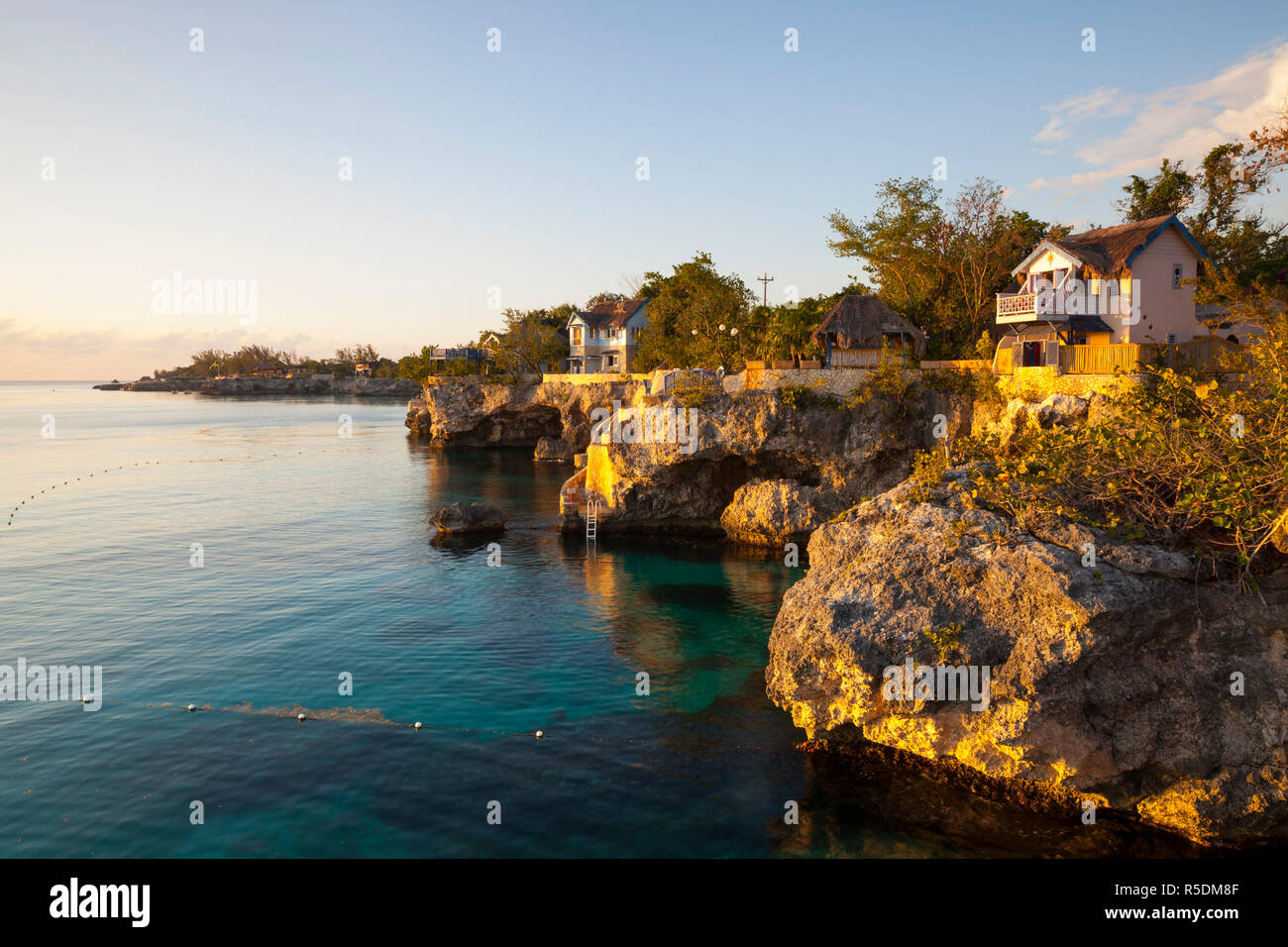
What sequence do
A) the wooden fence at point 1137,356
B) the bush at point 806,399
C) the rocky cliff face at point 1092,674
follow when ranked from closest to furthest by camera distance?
the rocky cliff face at point 1092,674 → the wooden fence at point 1137,356 → the bush at point 806,399

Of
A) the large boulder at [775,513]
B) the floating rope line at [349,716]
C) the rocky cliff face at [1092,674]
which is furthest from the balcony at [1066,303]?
the floating rope line at [349,716]

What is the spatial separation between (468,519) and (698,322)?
34.4 m

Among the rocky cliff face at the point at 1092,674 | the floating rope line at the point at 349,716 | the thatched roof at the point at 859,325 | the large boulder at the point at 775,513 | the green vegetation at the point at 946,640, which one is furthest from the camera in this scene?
the thatched roof at the point at 859,325

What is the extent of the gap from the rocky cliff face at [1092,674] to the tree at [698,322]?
126ft

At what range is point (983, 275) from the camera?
52094 mm

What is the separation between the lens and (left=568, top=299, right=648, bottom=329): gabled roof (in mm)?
89250

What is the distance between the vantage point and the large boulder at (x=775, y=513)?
38.1 meters

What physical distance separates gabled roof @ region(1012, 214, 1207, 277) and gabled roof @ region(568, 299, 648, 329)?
2182 inches

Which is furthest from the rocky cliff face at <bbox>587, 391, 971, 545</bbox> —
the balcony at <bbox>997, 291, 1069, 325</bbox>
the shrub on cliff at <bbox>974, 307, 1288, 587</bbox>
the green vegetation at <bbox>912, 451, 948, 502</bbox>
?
the shrub on cliff at <bbox>974, 307, 1288, 587</bbox>

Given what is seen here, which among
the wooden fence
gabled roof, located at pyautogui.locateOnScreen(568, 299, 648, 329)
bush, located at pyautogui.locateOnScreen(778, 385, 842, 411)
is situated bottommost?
bush, located at pyautogui.locateOnScreen(778, 385, 842, 411)

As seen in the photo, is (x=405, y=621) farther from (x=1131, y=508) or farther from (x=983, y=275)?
(x=983, y=275)

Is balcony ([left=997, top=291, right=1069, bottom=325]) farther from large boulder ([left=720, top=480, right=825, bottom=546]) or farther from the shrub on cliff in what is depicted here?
the shrub on cliff

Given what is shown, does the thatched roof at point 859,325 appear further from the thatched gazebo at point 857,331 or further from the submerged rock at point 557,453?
the submerged rock at point 557,453
